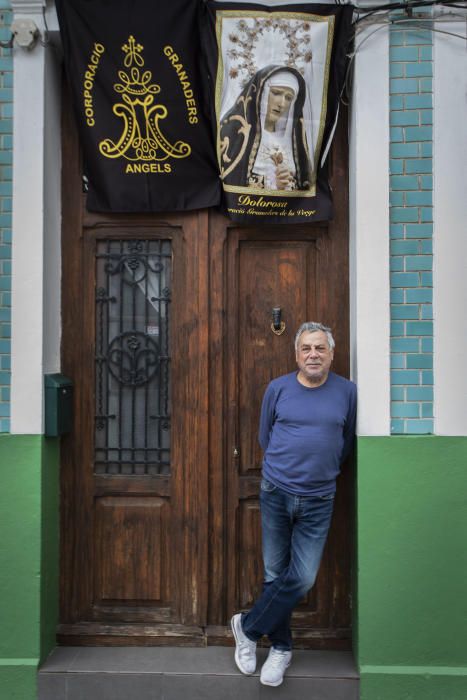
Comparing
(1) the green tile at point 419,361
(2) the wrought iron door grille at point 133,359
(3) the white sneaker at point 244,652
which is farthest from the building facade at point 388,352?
(3) the white sneaker at point 244,652

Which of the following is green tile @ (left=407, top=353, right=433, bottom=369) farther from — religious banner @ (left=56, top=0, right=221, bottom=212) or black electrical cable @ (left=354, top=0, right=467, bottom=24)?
black electrical cable @ (left=354, top=0, right=467, bottom=24)

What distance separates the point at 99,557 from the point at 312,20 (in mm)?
3378

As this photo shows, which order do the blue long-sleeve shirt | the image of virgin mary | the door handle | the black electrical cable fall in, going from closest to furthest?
the blue long-sleeve shirt → the black electrical cable → the image of virgin mary → the door handle

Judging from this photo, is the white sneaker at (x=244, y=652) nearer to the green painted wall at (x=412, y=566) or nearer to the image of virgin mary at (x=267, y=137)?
the green painted wall at (x=412, y=566)

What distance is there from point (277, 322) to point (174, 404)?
0.80m

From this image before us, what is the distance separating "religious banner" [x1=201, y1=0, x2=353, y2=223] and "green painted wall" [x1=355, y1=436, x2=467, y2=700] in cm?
150

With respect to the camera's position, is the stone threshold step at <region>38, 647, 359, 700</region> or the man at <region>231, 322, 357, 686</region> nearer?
the man at <region>231, 322, 357, 686</region>

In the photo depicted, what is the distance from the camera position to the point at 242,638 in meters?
4.01

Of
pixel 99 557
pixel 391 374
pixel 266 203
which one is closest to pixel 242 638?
pixel 99 557

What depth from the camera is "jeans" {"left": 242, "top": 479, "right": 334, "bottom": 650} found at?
3836 millimetres

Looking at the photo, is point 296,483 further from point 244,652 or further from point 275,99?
point 275,99

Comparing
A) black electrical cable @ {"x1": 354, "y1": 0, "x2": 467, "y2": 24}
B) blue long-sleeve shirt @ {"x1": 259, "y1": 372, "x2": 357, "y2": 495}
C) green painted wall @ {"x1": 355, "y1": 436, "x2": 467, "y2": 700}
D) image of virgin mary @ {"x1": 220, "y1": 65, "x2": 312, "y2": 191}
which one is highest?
black electrical cable @ {"x1": 354, "y1": 0, "x2": 467, "y2": 24}

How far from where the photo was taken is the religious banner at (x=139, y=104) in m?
4.10

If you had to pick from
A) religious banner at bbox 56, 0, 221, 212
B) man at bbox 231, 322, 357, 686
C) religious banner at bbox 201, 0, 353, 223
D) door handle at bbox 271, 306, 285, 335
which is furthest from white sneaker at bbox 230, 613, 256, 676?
religious banner at bbox 56, 0, 221, 212
